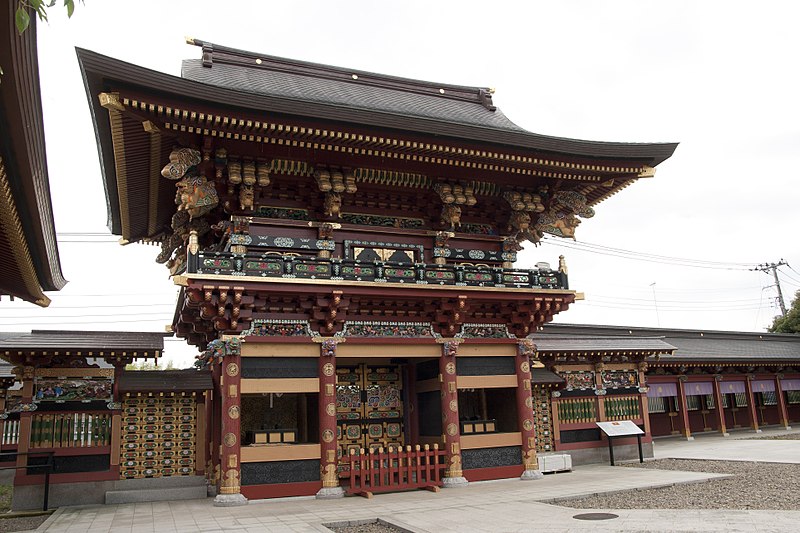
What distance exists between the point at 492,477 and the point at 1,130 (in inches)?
549

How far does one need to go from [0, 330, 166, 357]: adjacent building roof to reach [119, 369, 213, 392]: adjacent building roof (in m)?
0.74

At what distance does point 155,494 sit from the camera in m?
15.7

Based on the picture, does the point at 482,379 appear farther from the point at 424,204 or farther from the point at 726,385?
the point at 726,385

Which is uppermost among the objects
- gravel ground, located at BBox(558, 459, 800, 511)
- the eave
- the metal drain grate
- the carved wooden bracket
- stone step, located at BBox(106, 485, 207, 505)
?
the eave

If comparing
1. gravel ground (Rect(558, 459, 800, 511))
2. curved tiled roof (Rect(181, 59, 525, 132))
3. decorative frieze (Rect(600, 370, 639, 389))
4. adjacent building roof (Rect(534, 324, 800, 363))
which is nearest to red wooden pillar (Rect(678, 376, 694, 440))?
adjacent building roof (Rect(534, 324, 800, 363))

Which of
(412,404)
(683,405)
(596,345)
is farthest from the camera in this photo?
(683,405)

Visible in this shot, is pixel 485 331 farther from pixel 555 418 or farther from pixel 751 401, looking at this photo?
pixel 751 401

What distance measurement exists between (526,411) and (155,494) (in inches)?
397

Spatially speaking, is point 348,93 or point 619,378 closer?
point 348,93

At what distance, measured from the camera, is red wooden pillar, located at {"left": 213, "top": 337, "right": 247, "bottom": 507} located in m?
13.9

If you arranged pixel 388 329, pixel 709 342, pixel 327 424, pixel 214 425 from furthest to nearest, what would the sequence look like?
1. pixel 709 342
2. pixel 214 425
3. pixel 388 329
4. pixel 327 424

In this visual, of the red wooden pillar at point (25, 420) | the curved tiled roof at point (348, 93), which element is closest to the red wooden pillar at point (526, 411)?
the curved tiled roof at point (348, 93)

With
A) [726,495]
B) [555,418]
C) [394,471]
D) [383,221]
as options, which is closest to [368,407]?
[394,471]

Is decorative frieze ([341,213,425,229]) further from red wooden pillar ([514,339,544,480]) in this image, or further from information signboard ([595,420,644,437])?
information signboard ([595,420,644,437])
